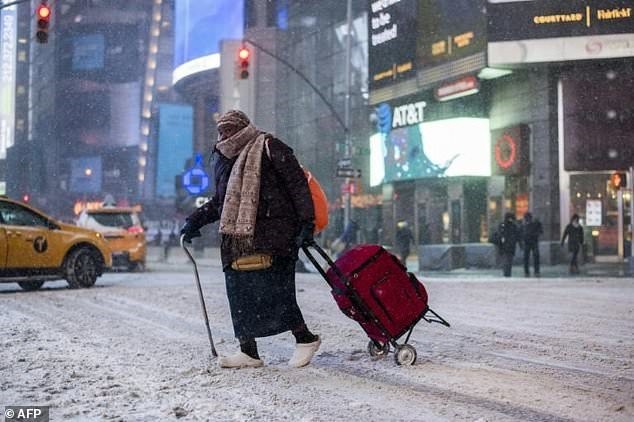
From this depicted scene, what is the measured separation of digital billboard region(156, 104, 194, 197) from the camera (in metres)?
91.8

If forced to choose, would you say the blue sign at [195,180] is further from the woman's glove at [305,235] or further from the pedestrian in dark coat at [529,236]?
the woman's glove at [305,235]

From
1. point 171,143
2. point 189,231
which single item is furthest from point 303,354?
point 171,143

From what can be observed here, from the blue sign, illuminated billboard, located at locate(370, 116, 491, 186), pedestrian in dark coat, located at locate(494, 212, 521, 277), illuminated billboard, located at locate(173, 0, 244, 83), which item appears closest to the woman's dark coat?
pedestrian in dark coat, located at locate(494, 212, 521, 277)

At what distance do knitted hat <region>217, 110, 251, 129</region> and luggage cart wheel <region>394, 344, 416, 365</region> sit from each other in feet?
6.49

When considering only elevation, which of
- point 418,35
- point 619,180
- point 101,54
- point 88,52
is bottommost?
point 619,180

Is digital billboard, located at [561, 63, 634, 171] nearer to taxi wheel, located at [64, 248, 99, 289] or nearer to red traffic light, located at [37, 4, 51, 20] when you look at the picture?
red traffic light, located at [37, 4, 51, 20]

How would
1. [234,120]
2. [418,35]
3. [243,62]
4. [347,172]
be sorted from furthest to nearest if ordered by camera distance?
1. [418,35]
2. [347,172]
3. [243,62]
4. [234,120]

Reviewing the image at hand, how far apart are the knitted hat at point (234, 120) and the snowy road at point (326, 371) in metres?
1.76

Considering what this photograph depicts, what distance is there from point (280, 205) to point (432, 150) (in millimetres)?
28029

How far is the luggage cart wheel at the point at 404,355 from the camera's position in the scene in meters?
5.65

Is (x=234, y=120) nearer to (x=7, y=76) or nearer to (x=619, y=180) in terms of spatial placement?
(x=619, y=180)

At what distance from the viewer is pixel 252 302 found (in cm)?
544

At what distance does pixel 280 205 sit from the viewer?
17.9ft

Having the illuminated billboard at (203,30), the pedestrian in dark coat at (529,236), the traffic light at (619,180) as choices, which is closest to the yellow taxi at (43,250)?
the pedestrian in dark coat at (529,236)
